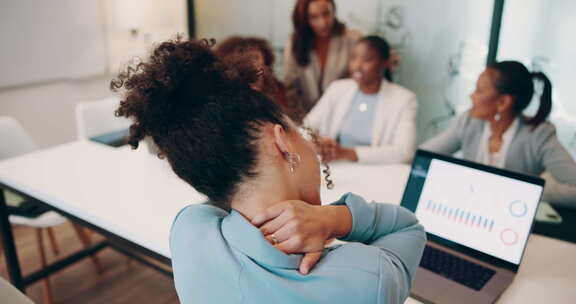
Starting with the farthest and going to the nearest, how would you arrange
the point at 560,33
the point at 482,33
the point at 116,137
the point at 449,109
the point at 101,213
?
the point at 449,109, the point at 482,33, the point at 560,33, the point at 116,137, the point at 101,213

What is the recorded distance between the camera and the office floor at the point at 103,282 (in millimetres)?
2285

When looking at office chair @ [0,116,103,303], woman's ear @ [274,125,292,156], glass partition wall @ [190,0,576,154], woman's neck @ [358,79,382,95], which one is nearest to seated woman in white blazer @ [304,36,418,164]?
woman's neck @ [358,79,382,95]

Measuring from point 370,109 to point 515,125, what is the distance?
70 cm

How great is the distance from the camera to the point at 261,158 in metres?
0.74

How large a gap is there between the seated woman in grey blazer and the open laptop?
73cm

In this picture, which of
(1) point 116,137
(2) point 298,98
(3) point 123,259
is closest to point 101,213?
(1) point 116,137

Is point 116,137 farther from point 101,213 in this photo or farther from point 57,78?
point 57,78

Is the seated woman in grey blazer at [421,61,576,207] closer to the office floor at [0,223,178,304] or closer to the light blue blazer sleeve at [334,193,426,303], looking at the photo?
the light blue blazer sleeve at [334,193,426,303]

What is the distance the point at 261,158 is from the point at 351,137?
1.67 m

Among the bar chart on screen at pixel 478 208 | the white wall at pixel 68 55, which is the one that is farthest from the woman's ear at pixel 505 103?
the white wall at pixel 68 55

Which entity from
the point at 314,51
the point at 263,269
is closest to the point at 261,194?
the point at 263,269

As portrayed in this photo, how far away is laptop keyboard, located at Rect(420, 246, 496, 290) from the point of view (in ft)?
3.64

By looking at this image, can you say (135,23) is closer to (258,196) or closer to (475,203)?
(475,203)

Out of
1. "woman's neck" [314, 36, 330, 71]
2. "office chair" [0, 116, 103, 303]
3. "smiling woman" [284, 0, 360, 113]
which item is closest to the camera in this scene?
"office chair" [0, 116, 103, 303]
